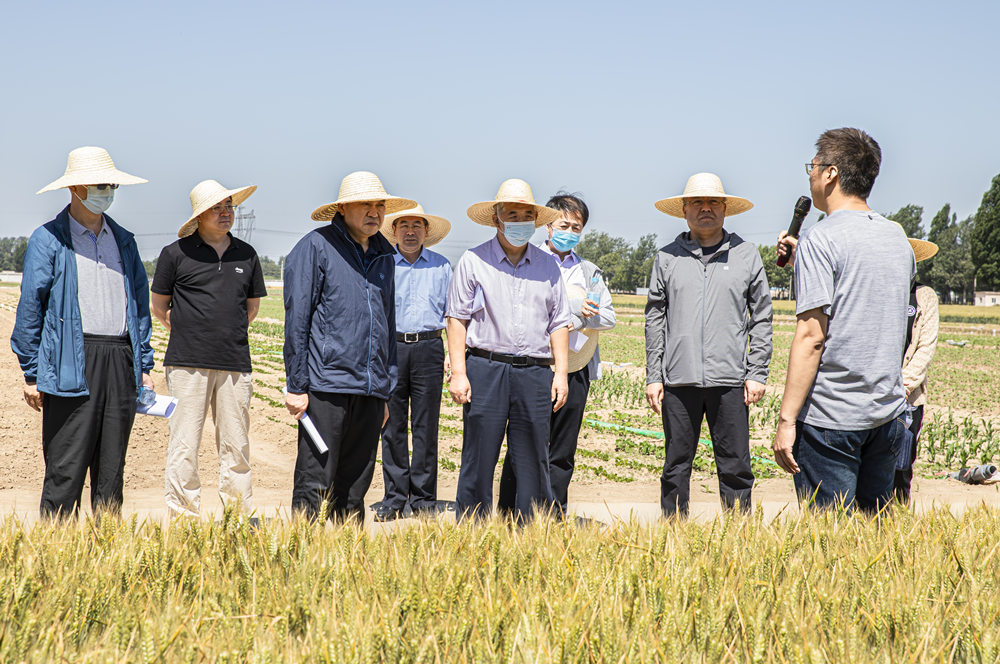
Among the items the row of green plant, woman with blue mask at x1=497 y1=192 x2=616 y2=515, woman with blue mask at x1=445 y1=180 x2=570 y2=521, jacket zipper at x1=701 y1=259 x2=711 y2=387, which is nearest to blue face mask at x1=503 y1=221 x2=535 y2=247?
woman with blue mask at x1=445 y1=180 x2=570 y2=521

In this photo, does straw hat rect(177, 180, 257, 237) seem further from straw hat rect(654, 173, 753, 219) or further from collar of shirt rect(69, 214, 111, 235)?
straw hat rect(654, 173, 753, 219)

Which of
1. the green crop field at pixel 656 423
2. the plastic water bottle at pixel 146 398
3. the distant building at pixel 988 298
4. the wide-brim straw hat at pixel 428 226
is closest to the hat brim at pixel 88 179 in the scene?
the plastic water bottle at pixel 146 398

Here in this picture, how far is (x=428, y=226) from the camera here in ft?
22.9

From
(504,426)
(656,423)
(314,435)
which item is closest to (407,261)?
(504,426)

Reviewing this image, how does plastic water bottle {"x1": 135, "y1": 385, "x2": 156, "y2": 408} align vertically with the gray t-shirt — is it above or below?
below

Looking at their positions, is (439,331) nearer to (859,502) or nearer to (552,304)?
(552,304)

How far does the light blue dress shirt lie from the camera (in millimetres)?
6281

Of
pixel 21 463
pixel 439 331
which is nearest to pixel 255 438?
pixel 21 463

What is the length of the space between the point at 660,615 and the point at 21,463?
24.5 ft

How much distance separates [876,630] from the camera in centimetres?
214

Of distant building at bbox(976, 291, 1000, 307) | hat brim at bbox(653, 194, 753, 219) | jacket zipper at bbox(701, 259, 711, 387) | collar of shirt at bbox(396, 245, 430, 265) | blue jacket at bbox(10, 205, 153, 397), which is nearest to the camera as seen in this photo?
blue jacket at bbox(10, 205, 153, 397)

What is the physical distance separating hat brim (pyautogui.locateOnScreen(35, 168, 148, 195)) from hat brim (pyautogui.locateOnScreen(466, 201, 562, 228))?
1.96 m

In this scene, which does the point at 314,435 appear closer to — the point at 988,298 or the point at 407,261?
the point at 407,261

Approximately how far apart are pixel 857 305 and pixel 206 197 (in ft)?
12.5
